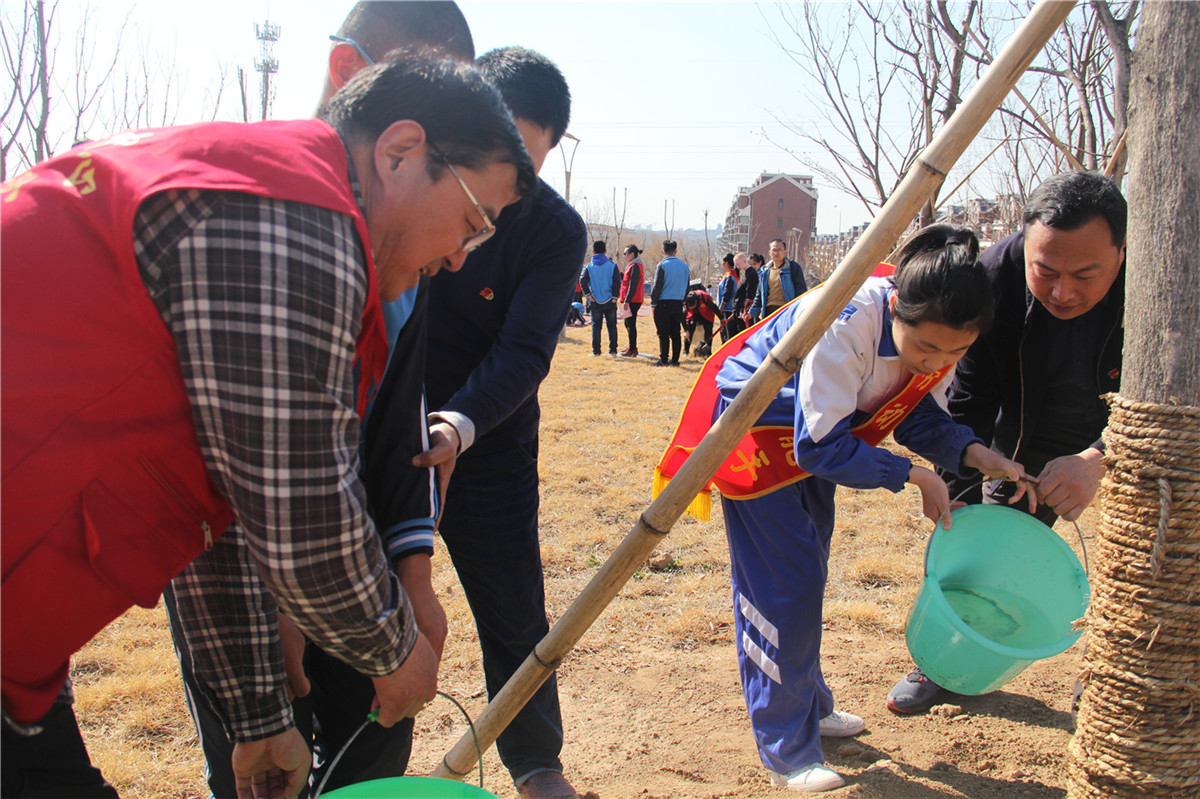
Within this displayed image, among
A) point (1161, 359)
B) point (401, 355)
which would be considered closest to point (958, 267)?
point (1161, 359)

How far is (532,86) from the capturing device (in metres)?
2.06

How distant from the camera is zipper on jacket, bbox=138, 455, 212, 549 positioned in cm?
96

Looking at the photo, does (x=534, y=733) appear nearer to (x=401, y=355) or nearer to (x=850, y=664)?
(x=401, y=355)

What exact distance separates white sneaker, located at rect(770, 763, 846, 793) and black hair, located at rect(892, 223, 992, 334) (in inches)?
50.3

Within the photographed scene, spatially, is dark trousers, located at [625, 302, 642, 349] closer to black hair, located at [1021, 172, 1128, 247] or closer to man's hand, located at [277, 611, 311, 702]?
black hair, located at [1021, 172, 1128, 247]

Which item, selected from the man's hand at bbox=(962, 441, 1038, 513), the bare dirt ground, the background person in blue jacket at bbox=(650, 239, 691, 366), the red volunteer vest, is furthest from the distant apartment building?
the red volunteer vest

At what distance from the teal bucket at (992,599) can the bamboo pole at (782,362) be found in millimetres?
810

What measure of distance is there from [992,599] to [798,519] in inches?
24.5

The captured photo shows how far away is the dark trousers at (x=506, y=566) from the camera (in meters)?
2.21

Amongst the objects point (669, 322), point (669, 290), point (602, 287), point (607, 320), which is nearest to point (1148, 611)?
point (669, 290)

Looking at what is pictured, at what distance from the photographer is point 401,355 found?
1.57 meters

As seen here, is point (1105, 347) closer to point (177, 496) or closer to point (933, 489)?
point (933, 489)

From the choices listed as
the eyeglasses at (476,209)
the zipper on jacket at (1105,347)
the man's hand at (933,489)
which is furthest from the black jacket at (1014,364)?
the eyeglasses at (476,209)

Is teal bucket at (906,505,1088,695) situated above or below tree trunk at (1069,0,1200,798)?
below
